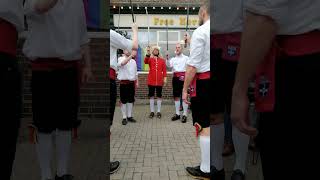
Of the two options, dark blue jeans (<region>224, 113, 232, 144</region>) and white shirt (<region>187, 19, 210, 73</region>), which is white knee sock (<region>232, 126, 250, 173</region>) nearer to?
dark blue jeans (<region>224, 113, 232, 144</region>)

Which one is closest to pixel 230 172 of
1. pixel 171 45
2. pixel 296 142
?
pixel 296 142

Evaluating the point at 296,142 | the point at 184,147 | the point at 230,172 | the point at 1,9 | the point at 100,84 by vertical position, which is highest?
the point at 1,9

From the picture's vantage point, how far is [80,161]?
0.86 metres

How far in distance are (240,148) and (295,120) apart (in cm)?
28

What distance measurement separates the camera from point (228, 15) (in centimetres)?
70

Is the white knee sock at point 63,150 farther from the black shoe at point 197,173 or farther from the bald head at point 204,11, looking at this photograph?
the black shoe at point 197,173

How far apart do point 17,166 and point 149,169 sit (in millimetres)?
1047

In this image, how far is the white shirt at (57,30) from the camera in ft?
2.09

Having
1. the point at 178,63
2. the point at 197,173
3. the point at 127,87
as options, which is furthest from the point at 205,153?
the point at 178,63

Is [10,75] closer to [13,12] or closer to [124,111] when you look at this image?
[13,12]

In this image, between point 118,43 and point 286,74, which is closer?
point 286,74

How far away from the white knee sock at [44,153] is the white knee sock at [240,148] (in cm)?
44

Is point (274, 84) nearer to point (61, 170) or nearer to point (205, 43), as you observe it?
point (61, 170)

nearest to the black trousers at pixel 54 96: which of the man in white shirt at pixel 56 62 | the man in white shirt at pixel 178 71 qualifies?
the man in white shirt at pixel 56 62
